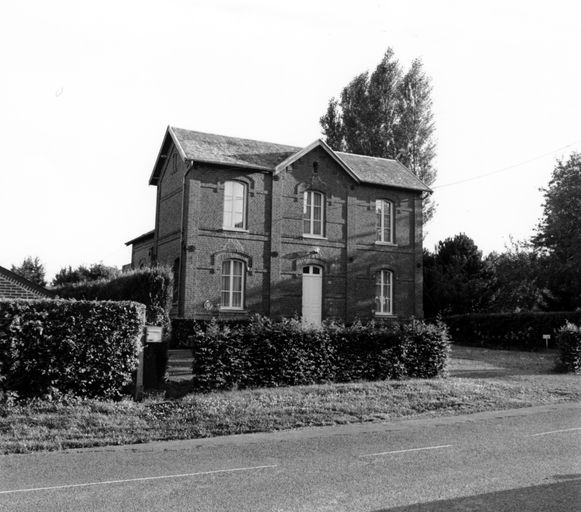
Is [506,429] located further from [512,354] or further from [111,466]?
[512,354]

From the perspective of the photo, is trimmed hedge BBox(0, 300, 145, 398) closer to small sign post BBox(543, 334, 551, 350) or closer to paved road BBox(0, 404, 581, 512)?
paved road BBox(0, 404, 581, 512)

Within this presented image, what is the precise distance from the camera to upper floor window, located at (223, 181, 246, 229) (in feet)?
94.7

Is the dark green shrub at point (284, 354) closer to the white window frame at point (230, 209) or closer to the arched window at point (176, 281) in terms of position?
the arched window at point (176, 281)

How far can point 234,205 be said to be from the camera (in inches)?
1144

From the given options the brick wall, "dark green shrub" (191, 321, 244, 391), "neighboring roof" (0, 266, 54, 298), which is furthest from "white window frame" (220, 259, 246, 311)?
"dark green shrub" (191, 321, 244, 391)

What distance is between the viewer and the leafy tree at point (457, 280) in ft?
127

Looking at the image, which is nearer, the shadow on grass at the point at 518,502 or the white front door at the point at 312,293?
the shadow on grass at the point at 518,502

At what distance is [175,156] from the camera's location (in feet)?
100

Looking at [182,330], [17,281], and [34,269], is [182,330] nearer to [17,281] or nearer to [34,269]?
[17,281]

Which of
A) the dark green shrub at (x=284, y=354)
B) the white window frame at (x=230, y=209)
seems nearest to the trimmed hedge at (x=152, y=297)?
the dark green shrub at (x=284, y=354)

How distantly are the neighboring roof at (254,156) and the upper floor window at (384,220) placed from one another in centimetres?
107

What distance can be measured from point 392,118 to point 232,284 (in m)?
22.5

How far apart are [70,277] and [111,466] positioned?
43.6 m

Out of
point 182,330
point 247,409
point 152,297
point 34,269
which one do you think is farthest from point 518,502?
point 34,269
